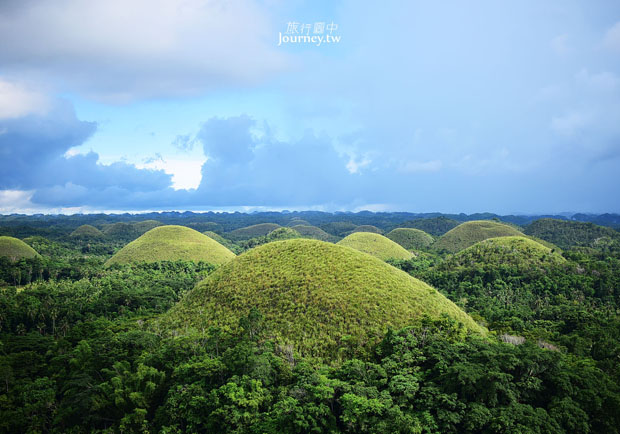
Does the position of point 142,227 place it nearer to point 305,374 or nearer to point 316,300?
point 316,300

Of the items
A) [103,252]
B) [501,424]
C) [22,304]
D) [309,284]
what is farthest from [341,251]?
[103,252]

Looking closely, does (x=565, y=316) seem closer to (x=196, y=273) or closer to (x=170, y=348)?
(x=170, y=348)

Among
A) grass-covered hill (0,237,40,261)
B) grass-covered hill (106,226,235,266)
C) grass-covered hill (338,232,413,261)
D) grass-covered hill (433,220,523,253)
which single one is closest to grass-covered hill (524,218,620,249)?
grass-covered hill (433,220,523,253)

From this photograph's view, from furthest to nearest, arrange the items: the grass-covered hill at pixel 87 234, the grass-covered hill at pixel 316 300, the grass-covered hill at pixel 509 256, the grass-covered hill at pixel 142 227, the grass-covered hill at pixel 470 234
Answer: the grass-covered hill at pixel 142 227, the grass-covered hill at pixel 87 234, the grass-covered hill at pixel 470 234, the grass-covered hill at pixel 509 256, the grass-covered hill at pixel 316 300

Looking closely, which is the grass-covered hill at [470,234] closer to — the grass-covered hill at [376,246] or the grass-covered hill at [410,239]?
the grass-covered hill at [410,239]

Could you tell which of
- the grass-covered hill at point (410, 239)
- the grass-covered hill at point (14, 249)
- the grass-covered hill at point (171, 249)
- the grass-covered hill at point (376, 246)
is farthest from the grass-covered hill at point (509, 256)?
the grass-covered hill at point (14, 249)

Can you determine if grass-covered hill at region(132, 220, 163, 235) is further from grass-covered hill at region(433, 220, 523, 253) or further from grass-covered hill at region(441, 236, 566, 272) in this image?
grass-covered hill at region(441, 236, 566, 272)

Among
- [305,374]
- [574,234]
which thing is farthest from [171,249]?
[574,234]
